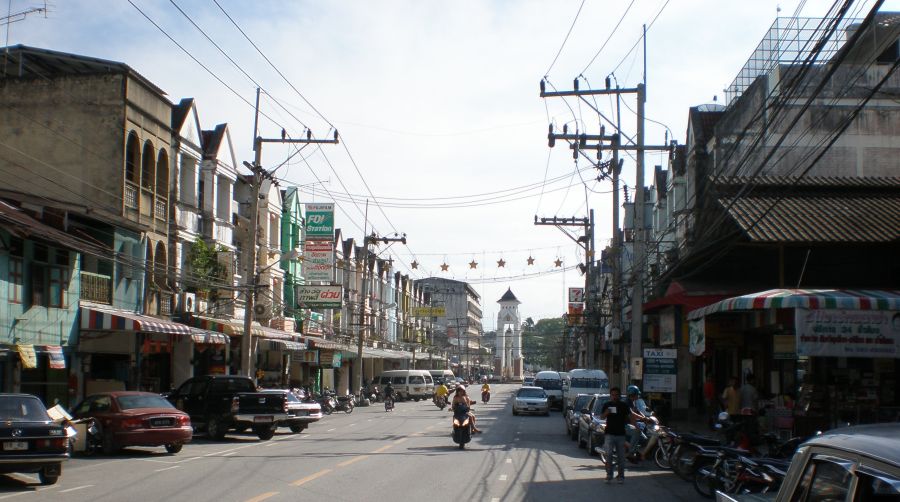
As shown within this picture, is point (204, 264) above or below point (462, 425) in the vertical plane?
above

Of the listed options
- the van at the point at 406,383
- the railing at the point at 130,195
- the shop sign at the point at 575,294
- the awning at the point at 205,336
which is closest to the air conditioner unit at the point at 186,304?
the awning at the point at 205,336

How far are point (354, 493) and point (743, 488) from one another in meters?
5.88

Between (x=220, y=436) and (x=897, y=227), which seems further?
(x=220, y=436)

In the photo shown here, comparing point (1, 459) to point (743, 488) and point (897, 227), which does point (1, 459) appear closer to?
point (743, 488)

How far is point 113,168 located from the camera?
32250 mm

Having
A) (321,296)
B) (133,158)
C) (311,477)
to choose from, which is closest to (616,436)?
(311,477)

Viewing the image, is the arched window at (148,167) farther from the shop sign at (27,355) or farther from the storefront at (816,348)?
the storefront at (816,348)

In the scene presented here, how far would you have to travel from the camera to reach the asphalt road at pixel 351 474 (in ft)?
47.5

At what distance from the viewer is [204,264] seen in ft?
126

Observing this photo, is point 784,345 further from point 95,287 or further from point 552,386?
point 552,386

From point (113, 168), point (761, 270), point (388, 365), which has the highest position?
point (113, 168)

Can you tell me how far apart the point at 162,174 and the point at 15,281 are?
425 inches

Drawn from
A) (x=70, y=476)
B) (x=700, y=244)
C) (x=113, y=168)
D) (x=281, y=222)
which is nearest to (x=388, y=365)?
→ (x=281, y=222)

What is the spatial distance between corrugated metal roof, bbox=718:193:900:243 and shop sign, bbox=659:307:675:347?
5.04 m
